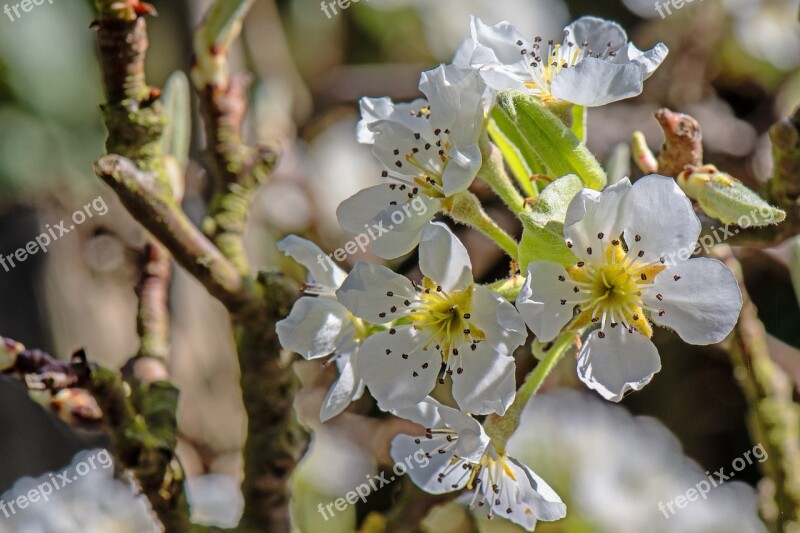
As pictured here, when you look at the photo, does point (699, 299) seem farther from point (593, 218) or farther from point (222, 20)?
point (222, 20)

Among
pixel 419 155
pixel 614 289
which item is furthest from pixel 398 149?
pixel 614 289

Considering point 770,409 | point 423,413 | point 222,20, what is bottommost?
point 770,409

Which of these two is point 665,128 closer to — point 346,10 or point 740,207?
point 740,207

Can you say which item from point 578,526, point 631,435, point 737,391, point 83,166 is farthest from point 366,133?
point 83,166

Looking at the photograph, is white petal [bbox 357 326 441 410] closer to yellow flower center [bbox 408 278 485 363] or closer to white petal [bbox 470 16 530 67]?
yellow flower center [bbox 408 278 485 363]

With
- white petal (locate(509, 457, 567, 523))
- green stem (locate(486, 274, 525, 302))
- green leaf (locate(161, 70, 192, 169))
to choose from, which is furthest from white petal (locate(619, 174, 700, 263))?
green leaf (locate(161, 70, 192, 169))

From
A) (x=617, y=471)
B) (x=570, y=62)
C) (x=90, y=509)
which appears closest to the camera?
(x=570, y=62)

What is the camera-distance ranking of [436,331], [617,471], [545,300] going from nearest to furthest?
1. [545,300]
2. [436,331]
3. [617,471]
